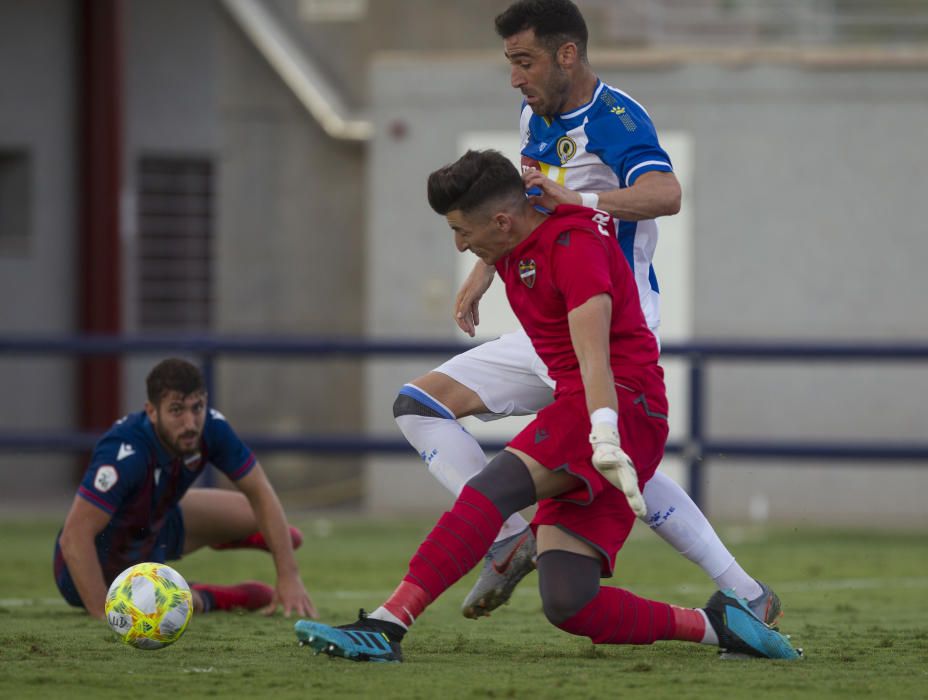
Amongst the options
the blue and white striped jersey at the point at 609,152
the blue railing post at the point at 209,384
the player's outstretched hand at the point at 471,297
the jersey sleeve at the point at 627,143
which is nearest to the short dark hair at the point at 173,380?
the player's outstretched hand at the point at 471,297

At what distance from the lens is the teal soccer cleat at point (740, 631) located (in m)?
5.07

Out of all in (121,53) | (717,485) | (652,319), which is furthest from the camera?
(121,53)

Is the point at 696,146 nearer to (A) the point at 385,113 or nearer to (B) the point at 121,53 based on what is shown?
(A) the point at 385,113

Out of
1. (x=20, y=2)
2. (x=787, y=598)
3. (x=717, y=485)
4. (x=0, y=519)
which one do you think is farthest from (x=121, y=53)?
(x=787, y=598)

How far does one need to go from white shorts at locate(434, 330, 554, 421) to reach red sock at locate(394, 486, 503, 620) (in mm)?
760

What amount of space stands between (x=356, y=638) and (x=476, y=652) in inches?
28.3

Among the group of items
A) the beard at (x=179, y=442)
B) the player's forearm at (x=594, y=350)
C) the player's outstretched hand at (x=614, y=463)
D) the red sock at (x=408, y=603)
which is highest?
the player's forearm at (x=594, y=350)

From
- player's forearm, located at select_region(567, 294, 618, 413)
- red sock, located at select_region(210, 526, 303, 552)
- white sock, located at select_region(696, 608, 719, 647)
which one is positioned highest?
player's forearm, located at select_region(567, 294, 618, 413)

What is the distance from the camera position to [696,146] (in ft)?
44.8

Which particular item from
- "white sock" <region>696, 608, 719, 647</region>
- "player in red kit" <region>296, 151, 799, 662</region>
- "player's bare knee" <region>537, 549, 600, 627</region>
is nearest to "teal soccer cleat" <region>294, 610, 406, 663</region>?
"player in red kit" <region>296, 151, 799, 662</region>

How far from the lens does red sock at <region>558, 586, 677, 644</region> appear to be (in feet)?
15.8

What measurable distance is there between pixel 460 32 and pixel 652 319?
34.9ft

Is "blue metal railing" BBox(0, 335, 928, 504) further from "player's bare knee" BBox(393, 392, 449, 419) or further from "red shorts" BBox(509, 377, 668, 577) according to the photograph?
"red shorts" BBox(509, 377, 668, 577)

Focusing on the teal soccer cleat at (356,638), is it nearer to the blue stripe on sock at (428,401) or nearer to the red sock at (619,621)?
the red sock at (619,621)
